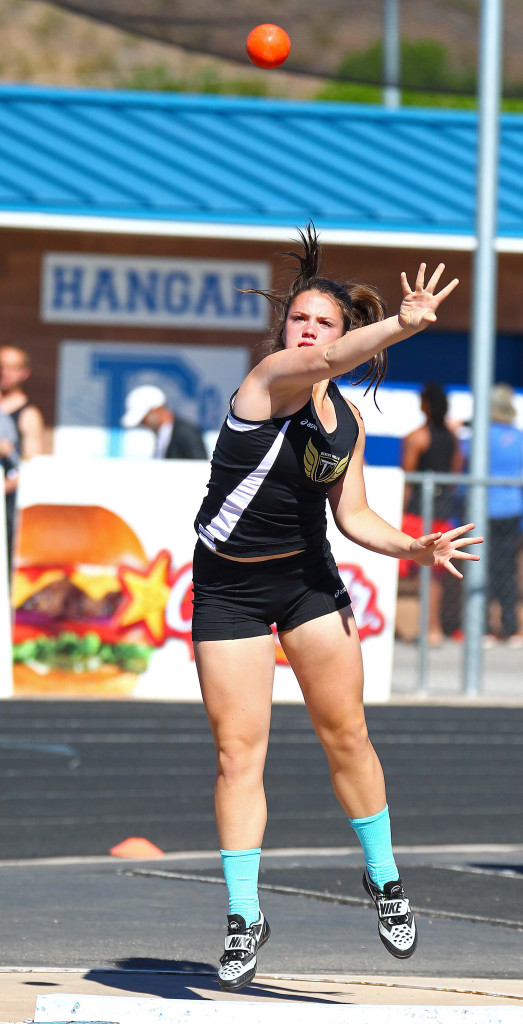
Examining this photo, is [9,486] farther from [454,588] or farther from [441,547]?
[441,547]

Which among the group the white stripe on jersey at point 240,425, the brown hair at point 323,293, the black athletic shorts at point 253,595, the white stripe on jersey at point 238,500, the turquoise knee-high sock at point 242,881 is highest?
the brown hair at point 323,293

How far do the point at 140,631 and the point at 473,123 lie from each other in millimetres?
8014

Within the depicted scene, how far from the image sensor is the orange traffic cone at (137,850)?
314 inches

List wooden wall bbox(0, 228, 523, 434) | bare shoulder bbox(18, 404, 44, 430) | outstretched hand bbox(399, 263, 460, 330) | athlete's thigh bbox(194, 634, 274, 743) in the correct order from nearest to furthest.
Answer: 1. outstretched hand bbox(399, 263, 460, 330)
2. athlete's thigh bbox(194, 634, 274, 743)
3. bare shoulder bbox(18, 404, 44, 430)
4. wooden wall bbox(0, 228, 523, 434)

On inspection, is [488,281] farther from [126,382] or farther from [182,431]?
[126,382]

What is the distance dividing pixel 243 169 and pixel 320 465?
1012 centimetres

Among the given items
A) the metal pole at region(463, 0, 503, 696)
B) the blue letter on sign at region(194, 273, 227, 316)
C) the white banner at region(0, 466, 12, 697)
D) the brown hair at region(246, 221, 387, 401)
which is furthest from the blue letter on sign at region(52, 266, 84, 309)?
the brown hair at region(246, 221, 387, 401)

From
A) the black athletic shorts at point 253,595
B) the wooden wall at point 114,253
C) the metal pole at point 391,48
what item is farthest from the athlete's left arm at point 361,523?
the wooden wall at point 114,253

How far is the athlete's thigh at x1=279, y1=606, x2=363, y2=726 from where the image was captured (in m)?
4.66

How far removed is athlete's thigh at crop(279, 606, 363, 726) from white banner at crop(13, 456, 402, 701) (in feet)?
12.9

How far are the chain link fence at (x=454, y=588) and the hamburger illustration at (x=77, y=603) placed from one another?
1603mm

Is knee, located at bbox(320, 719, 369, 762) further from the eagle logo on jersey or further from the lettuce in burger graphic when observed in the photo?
the lettuce in burger graphic

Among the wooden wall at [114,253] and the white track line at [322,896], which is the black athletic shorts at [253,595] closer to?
the white track line at [322,896]

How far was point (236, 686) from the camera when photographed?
15.0 ft
